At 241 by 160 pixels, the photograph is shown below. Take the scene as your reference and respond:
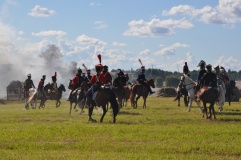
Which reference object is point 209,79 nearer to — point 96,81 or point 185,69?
point 185,69

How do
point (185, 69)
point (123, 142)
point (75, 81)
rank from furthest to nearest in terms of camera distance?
point (185, 69) < point (75, 81) < point (123, 142)

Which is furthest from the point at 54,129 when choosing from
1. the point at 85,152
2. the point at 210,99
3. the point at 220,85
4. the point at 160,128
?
the point at 220,85

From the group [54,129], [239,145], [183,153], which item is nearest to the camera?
[183,153]

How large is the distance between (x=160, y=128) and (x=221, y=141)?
167 inches

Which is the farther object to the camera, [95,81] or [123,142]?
[95,81]

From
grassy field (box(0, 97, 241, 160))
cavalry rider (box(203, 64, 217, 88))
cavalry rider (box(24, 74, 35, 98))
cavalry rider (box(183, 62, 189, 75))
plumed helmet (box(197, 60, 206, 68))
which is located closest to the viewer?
grassy field (box(0, 97, 241, 160))

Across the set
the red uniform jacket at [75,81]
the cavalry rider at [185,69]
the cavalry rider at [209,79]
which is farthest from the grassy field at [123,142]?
the cavalry rider at [185,69]

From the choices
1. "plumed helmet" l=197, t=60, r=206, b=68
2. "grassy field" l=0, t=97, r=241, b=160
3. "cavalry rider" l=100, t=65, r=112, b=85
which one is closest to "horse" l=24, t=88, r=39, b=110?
"cavalry rider" l=100, t=65, r=112, b=85

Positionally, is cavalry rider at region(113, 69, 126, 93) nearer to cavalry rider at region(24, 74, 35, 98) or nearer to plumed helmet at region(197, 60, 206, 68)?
plumed helmet at region(197, 60, 206, 68)

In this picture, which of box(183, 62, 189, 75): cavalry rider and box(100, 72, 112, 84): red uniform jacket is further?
box(183, 62, 189, 75): cavalry rider

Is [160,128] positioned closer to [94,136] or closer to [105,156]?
[94,136]

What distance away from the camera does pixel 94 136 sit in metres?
A: 17.0

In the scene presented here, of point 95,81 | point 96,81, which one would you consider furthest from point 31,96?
point 96,81

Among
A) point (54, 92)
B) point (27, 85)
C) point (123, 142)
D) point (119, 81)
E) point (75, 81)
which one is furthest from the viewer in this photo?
point (54, 92)
